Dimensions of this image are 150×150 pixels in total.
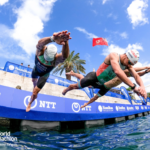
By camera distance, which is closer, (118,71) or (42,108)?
(118,71)

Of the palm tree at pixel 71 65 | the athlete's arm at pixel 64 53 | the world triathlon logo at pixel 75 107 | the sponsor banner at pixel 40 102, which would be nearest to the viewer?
the athlete's arm at pixel 64 53

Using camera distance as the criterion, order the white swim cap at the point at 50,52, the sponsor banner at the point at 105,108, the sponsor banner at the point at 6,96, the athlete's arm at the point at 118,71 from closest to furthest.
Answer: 1. the athlete's arm at the point at 118,71
2. the white swim cap at the point at 50,52
3. the sponsor banner at the point at 6,96
4. the sponsor banner at the point at 105,108

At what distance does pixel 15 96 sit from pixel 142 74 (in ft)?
14.8

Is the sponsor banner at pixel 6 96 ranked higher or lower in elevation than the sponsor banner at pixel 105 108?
higher

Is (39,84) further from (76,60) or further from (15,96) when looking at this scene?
(76,60)

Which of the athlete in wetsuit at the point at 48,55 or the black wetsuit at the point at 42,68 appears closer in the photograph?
the athlete in wetsuit at the point at 48,55

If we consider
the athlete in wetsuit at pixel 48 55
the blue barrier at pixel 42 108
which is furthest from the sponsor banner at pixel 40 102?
the athlete in wetsuit at pixel 48 55

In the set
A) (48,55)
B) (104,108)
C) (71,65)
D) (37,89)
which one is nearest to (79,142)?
(37,89)

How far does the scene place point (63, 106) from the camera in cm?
490

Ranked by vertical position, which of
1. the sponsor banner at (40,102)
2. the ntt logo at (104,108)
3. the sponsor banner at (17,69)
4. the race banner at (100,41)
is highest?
the race banner at (100,41)

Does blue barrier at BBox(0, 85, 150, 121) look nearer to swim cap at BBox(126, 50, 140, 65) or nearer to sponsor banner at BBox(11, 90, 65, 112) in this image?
sponsor banner at BBox(11, 90, 65, 112)

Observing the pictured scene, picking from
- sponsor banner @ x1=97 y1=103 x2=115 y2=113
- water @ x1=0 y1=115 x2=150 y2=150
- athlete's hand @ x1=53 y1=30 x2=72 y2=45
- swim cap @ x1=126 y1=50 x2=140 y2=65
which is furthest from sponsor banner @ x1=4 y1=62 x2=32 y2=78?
swim cap @ x1=126 y1=50 x2=140 y2=65

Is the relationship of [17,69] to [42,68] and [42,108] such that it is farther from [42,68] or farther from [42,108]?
[42,68]

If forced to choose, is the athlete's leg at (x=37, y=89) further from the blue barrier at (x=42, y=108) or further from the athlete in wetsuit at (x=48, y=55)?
the blue barrier at (x=42, y=108)
